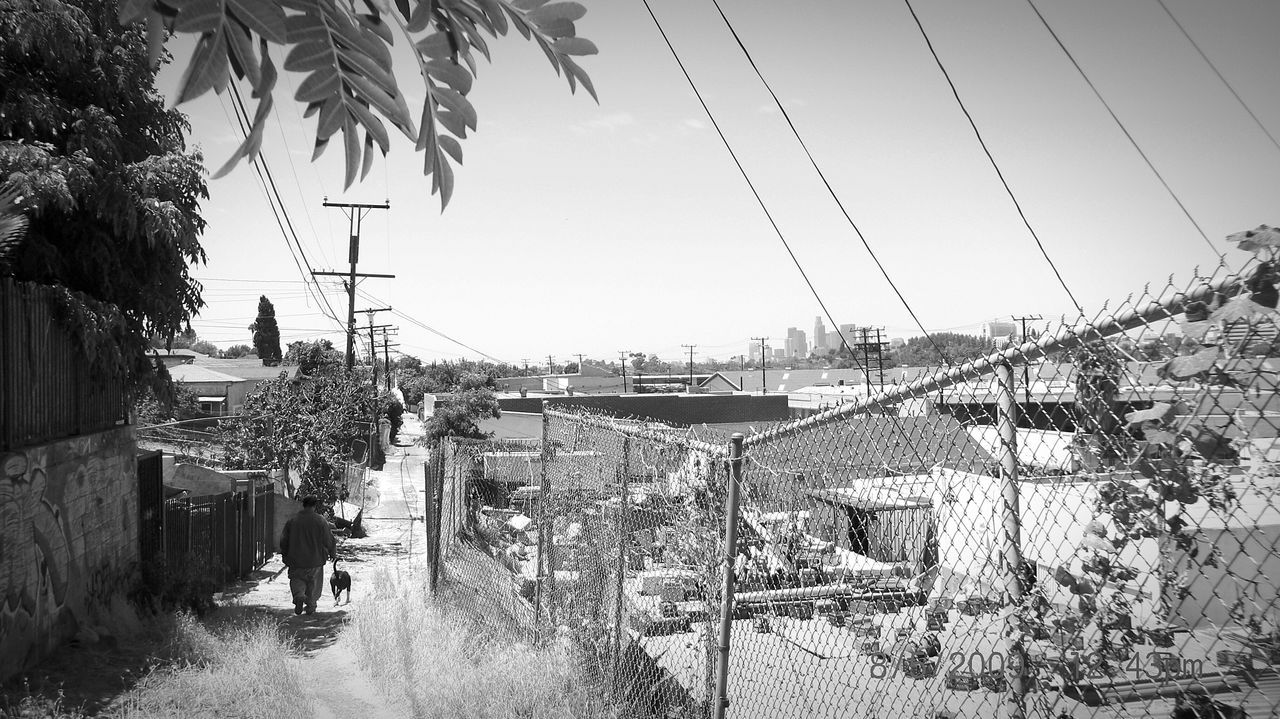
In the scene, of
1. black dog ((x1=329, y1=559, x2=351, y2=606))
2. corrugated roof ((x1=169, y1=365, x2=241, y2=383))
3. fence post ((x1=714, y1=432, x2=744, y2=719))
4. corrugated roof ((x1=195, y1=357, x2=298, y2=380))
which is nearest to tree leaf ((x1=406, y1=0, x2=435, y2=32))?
fence post ((x1=714, y1=432, x2=744, y2=719))

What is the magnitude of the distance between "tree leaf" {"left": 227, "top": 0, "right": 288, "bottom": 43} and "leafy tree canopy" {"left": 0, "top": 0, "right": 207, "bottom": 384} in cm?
811

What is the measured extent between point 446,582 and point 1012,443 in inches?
309

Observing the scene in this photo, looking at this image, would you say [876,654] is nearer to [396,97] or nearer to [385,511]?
[396,97]

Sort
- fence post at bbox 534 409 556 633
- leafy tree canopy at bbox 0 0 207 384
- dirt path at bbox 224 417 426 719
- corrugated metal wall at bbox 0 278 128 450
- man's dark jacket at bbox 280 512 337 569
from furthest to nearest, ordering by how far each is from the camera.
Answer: man's dark jacket at bbox 280 512 337 569 → leafy tree canopy at bbox 0 0 207 384 → corrugated metal wall at bbox 0 278 128 450 → dirt path at bbox 224 417 426 719 → fence post at bbox 534 409 556 633

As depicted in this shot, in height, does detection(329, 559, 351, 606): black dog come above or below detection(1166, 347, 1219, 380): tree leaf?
below

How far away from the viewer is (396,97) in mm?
1883

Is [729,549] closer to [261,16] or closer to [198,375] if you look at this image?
[261,16]

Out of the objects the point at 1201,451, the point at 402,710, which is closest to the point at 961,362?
the point at 1201,451

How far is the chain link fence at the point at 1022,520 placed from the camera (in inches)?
71.2

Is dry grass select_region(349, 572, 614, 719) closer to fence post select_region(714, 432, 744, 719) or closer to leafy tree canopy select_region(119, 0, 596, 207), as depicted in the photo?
fence post select_region(714, 432, 744, 719)

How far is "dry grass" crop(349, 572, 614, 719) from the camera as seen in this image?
533 centimetres

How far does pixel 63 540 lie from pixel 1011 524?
8.90 m

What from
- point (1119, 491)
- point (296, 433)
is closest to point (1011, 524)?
point (1119, 491)

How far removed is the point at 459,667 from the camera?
243 inches
